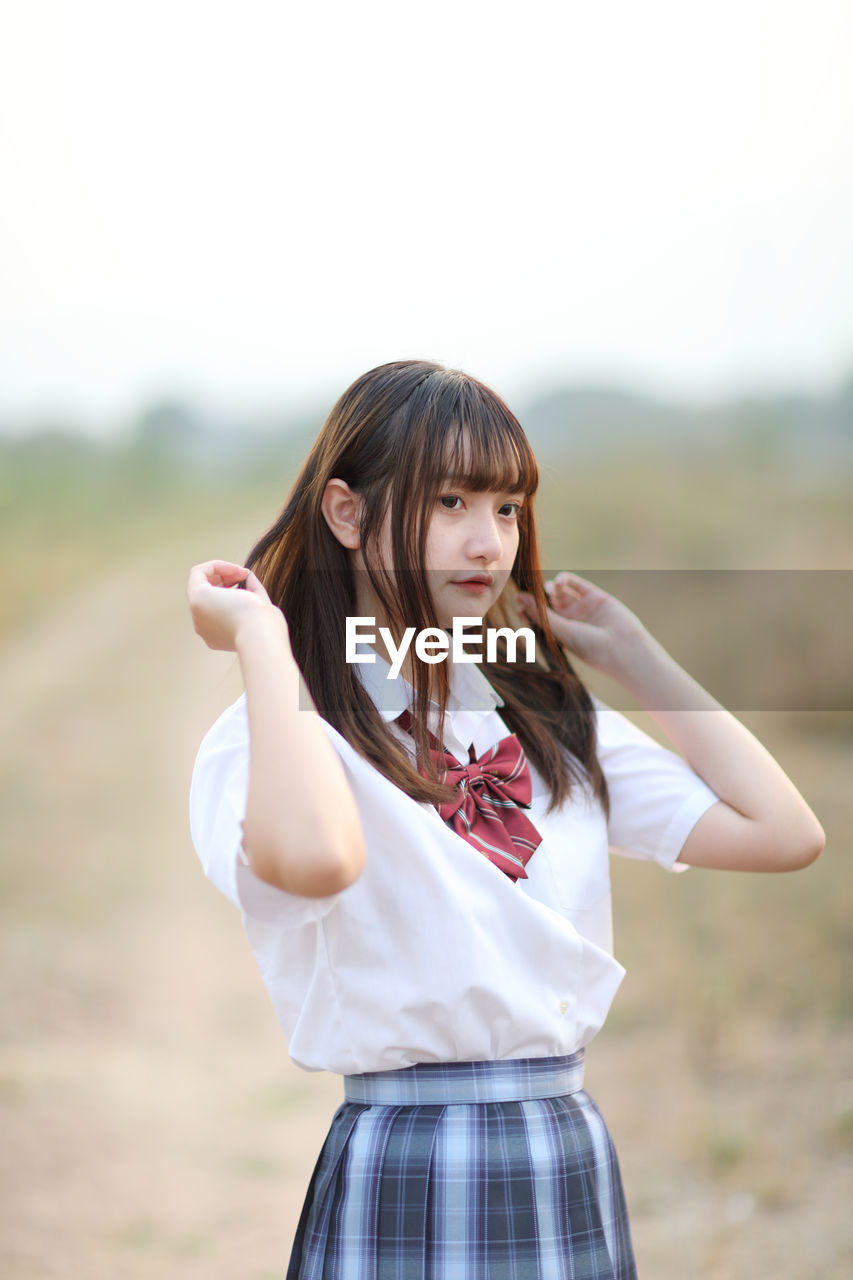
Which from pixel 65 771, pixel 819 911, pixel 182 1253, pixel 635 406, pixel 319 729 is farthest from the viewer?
pixel 65 771

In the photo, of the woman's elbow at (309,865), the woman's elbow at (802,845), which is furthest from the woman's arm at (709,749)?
the woman's elbow at (309,865)

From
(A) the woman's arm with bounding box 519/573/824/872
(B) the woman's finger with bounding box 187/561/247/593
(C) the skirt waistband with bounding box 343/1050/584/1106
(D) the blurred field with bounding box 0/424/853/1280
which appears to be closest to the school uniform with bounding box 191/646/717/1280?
(C) the skirt waistband with bounding box 343/1050/584/1106

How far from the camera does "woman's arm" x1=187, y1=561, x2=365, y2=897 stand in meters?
0.82

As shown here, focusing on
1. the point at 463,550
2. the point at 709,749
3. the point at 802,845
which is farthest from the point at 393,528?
the point at 802,845

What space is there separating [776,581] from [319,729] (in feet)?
12.3

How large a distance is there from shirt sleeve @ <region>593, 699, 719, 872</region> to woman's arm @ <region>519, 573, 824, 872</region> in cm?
1

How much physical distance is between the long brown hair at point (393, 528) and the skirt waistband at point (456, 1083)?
0.23 m

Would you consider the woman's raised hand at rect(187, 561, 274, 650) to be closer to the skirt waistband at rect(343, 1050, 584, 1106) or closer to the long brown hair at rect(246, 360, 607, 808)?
the long brown hair at rect(246, 360, 607, 808)

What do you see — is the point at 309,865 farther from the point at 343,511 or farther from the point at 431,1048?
the point at 343,511

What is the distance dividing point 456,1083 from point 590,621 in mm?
531

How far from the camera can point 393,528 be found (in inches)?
41.3

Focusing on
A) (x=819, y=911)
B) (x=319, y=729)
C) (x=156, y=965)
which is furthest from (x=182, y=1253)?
A: (x=319, y=729)

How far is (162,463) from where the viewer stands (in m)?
5.71

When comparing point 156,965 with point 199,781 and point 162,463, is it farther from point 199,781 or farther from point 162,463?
point 199,781
